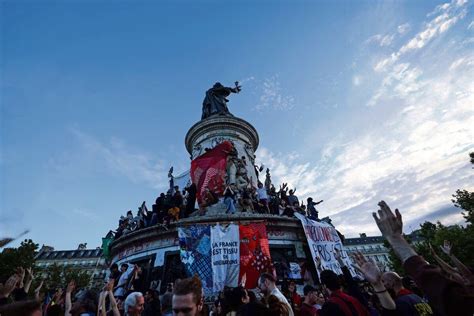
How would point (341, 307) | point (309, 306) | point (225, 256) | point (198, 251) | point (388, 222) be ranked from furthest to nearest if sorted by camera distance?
1. point (198, 251)
2. point (225, 256)
3. point (309, 306)
4. point (341, 307)
5. point (388, 222)

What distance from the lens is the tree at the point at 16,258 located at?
29609 millimetres

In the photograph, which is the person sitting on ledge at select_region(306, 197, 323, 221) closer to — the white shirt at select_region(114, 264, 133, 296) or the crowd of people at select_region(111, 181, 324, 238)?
the crowd of people at select_region(111, 181, 324, 238)

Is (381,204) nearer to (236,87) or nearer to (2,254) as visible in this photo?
(236,87)

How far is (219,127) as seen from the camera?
21125 millimetres

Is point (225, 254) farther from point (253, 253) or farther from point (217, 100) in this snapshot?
point (217, 100)

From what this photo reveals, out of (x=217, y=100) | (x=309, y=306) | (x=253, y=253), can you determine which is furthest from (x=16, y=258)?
(x=309, y=306)

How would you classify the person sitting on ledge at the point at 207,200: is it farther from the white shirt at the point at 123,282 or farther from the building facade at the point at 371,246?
the building facade at the point at 371,246

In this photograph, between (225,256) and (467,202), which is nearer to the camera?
(225,256)

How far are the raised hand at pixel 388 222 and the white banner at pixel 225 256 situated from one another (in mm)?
9030

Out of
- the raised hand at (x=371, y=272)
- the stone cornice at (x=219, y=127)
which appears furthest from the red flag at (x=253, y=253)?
the stone cornice at (x=219, y=127)

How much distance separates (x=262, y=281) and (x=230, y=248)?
6.82 meters

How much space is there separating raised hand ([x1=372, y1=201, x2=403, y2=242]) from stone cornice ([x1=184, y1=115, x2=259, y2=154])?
60.9 feet

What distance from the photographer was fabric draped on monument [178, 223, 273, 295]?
10.7 m

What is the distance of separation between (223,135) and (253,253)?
38.0 ft
